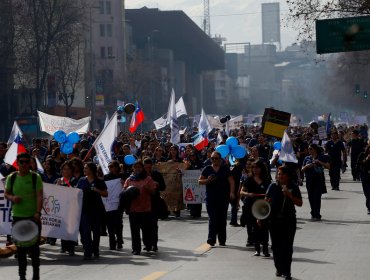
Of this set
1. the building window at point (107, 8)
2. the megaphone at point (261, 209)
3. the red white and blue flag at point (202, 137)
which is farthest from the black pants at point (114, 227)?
the building window at point (107, 8)

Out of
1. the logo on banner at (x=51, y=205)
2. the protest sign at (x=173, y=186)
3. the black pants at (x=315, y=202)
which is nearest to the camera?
the logo on banner at (x=51, y=205)

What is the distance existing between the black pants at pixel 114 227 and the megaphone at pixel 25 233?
14.8 ft

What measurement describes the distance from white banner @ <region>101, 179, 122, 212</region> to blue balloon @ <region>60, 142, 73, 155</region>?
19.0 ft

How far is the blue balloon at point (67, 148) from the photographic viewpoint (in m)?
25.2

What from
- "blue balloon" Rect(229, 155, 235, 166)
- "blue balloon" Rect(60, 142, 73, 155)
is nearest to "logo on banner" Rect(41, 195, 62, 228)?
"blue balloon" Rect(229, 155, 235, 166)

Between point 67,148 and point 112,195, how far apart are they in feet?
20.8

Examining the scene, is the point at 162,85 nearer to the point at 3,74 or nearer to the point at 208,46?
the point at 208,46

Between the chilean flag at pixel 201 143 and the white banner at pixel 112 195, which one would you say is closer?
the white banner at pixel 112 195

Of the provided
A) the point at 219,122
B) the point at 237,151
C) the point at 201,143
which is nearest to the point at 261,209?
the point at 237,151

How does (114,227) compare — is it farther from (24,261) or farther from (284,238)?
(284,238)

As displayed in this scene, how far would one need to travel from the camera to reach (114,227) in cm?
1908

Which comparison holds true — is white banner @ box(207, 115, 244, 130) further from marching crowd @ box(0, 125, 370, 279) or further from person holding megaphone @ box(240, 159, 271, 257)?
person holding megaphone @ box(240, 159, 271, 257)

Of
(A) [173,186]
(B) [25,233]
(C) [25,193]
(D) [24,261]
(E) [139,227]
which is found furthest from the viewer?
(A) [173,186]

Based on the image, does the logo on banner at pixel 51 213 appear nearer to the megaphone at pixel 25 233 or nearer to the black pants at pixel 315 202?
the megaphone at pixel 25 233
